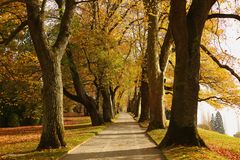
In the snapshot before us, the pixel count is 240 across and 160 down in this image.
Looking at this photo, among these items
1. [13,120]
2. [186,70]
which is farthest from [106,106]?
[186,70]

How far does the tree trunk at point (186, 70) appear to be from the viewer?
13.5 meters

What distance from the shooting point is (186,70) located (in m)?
13.7

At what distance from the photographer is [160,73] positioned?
74.3 ft

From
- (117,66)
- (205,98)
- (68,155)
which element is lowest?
(68,155)

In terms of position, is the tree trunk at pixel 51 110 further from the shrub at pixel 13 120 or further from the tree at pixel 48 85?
the shrub at pixel 13 120

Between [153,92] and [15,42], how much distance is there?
1226 centimetres

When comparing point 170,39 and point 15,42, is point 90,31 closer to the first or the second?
point 15,42

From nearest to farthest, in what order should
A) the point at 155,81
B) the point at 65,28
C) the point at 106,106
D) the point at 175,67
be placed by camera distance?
the point at 175,67
the point at 65,28
the point at 155,81
the point at 106,106

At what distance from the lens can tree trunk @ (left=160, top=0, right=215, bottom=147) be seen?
44.2 feet

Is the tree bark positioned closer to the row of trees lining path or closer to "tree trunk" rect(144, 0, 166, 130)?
"tree trunk" rect(144, 0, 166, 130)

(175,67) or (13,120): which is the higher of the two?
(175,67)

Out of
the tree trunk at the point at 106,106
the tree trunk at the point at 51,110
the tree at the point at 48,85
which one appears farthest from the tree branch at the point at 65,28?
the tree trunk at the point at 106,106

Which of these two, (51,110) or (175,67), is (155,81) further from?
(51,110)

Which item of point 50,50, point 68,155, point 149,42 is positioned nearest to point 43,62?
point 50,50
